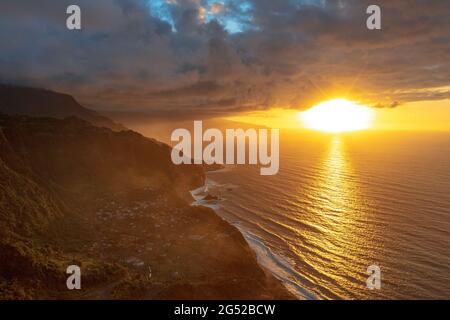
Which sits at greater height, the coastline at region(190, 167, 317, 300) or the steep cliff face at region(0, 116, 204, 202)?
the steep cliff face at region(0, 116, 204, 202)

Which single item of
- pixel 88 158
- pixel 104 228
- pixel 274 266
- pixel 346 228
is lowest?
pixel 274 266

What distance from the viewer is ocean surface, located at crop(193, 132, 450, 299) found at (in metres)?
47.8

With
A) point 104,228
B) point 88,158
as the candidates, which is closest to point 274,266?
point 104,228

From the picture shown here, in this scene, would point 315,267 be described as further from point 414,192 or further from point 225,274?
point 414,192

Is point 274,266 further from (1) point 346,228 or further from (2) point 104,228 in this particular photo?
(2) point 104,228

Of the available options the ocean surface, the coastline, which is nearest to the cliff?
the coastline

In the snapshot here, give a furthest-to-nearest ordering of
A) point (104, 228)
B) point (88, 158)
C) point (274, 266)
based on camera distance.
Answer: point (88, 158) → point (104, 228) → point (274, 266)

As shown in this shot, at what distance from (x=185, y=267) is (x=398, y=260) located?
35570mm

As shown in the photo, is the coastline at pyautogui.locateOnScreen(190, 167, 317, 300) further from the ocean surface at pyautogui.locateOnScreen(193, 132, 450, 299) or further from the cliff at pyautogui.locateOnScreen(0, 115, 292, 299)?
the cliff at pyautogui.locateOnScreen(0, 115, 292, 299)

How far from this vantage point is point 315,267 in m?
52.8

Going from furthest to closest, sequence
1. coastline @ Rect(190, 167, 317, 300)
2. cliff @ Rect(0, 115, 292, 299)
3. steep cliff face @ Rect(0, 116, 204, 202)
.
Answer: steep cliff face @ Rect(0, 116, 204, 202) → coastline @ Rect(190, 167, 317, 300) → cliff @ Rect(0, 115, 292, 299)

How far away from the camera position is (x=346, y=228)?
2763 inches
